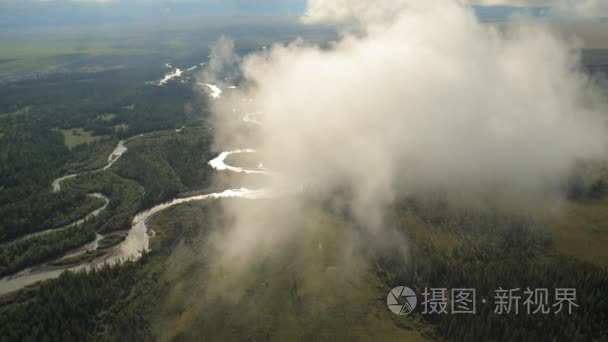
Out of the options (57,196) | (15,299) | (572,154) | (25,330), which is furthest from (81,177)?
(572,154)

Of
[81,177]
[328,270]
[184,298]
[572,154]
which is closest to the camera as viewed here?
[184,298]

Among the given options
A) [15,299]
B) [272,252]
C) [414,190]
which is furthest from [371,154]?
[15,299]

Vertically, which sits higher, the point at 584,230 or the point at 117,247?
the point at 117,247

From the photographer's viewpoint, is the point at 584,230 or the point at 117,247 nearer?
the point at 117,247

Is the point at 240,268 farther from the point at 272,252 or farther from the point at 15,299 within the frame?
the point at 15,299

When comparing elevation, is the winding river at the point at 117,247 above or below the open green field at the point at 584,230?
above

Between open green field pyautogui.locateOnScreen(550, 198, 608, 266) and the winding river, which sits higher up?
the winding river

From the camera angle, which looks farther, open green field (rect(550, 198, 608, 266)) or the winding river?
open green field (rect(550, 198, 608, 266))

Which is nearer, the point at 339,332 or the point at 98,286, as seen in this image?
the point at 339,332

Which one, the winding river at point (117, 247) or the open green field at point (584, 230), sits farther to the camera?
the open green field at point (584, 230)

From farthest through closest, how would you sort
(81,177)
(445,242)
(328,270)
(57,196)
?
1. (81,177)
2. (57,196)
3. (445,242)
4. (328,270)
